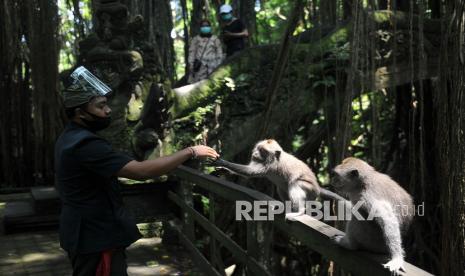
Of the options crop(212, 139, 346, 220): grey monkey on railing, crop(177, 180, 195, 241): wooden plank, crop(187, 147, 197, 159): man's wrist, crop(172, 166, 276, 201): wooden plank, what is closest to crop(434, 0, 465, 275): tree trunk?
crop(172, 166, 276, 201): wooden plank

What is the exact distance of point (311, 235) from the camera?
7.92 feet

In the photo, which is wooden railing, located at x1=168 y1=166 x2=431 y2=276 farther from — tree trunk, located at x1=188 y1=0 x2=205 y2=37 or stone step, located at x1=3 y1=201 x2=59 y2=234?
tree trunk, located at x1=188 y1=0 x2=205 y2=37

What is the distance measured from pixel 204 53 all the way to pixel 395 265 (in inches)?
230

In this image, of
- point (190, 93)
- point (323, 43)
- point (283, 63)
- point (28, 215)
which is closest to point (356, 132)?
point (323, 43)

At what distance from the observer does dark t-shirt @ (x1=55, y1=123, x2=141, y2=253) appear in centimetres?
206

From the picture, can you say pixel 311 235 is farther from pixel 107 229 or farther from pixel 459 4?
pixel 459 4

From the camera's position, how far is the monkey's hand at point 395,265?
178 cm

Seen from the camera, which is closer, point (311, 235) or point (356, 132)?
point (311, 235)

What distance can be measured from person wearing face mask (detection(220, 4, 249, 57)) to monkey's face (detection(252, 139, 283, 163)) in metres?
3.74

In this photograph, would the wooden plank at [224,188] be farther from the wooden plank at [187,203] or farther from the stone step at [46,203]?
the stone step at [46,203]

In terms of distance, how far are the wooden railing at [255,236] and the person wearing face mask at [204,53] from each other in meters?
2.65

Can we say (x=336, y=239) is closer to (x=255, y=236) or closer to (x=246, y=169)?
(x=255, y=236)

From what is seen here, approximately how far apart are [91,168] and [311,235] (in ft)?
3.51

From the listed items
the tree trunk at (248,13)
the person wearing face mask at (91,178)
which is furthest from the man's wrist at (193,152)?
the tree trunk at (248,13)
